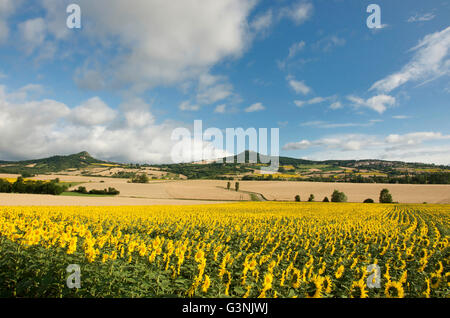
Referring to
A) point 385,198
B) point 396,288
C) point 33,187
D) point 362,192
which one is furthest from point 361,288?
point 362,192

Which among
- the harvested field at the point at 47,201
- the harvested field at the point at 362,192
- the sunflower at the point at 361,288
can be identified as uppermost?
the sunflower at the point at 361,288

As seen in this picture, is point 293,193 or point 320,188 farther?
point 320,188

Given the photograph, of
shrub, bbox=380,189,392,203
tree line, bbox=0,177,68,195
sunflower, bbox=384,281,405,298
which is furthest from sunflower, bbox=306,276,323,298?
shrub, bbox=380,189,392,203

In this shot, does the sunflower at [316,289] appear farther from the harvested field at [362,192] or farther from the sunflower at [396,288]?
the harvested field at [362,192]

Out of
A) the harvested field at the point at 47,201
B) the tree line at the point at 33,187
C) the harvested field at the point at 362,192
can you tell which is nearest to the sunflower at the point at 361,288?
the harvested field at the point at 47,201

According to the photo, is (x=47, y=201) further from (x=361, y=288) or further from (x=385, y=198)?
(x=385, y=198)

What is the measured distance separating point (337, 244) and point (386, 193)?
7145cm

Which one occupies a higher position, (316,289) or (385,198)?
(316,289)

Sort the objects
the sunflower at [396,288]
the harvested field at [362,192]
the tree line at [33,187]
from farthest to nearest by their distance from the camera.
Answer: the harvested field at [362,192]
the tree line at [33,187]
the sunflower at [396,288]
